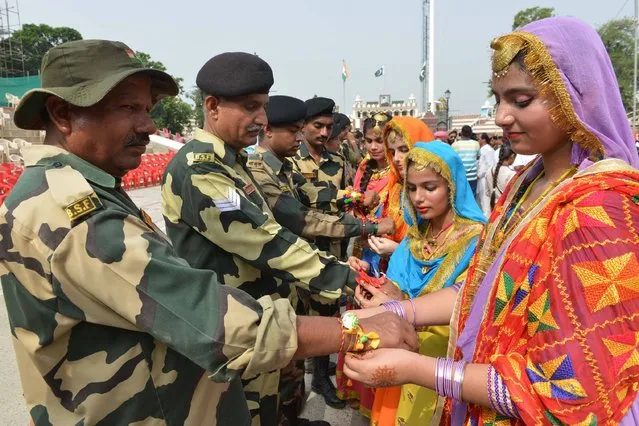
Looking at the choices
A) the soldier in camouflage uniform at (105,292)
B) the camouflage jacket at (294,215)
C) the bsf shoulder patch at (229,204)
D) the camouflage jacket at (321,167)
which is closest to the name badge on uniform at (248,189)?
the bsf shoulder patch at (229,204)

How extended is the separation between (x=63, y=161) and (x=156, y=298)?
528 mm

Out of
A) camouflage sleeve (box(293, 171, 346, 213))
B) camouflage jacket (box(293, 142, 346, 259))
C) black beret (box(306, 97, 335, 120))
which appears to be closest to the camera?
camouflage sleeve (box(293, 171, 346, 213))

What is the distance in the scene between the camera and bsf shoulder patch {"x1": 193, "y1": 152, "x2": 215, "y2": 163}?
7.36ft

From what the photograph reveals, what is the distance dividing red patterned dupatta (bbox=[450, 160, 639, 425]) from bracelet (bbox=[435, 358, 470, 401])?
0.35 feet

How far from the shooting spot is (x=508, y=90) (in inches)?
56.8

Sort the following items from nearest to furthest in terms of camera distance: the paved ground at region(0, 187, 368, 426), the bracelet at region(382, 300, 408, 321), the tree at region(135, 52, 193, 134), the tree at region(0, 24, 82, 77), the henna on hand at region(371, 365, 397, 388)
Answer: the henna on hand at region(371, 365, 397, 388), the bracelet at region(382, 300, 408, 321), the paved ground at region(0, 187, 368, 426), the tree at region(135, 52, 193, 134), the tree at region(0, 24, 82, 77)

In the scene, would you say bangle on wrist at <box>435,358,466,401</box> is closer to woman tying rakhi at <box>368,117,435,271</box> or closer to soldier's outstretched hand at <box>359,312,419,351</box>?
soldier's outstretched hand at <box>359,312,419,351</box>

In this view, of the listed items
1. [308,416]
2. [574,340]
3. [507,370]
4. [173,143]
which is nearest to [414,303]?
[507,370]

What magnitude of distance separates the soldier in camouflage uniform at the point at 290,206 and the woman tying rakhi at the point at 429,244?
0.57 m

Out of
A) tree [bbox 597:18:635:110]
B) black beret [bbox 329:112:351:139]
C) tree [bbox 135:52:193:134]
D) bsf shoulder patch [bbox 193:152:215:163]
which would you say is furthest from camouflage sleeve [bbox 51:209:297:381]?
tree [bbox 135:52:193:134]

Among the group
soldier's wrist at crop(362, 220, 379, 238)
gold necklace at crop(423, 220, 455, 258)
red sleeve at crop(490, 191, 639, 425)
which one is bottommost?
soldier's wrist at crop(362, 220, 379, 238)

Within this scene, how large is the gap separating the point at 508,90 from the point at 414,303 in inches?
44.0

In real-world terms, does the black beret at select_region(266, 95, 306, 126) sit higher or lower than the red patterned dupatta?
higher

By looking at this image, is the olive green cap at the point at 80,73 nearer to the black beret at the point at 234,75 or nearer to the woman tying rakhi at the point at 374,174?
the black beret at the point at 234,75
